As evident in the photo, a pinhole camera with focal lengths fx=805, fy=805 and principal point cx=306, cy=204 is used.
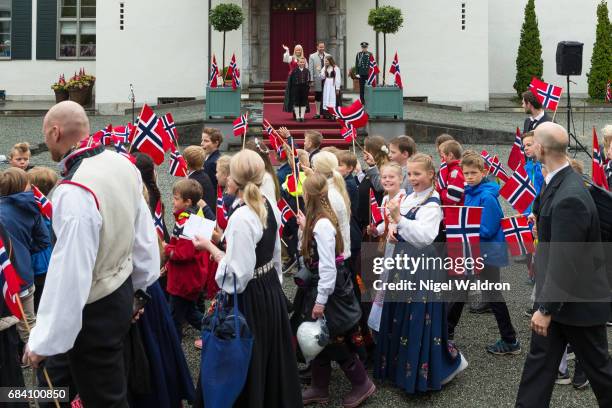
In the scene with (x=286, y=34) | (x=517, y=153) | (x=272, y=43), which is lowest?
(x=517, y=153)

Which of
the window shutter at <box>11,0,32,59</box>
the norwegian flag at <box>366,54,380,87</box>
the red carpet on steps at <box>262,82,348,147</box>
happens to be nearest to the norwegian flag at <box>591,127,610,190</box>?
the red carpet on steps at <box>262,82,348,147</box>

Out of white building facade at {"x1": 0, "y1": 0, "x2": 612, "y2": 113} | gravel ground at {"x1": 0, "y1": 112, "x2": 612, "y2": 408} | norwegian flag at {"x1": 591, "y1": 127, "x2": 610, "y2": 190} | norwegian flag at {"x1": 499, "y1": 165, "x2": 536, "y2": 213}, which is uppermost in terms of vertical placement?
white building facade at {"x1": 0, "y1": 0, "x2": 612, "y2": 113}

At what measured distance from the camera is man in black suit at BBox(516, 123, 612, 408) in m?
4.53

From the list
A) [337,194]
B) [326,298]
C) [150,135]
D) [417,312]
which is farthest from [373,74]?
[326,298]

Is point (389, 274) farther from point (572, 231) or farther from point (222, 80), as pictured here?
point (222, 80)

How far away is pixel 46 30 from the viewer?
88.5 ft

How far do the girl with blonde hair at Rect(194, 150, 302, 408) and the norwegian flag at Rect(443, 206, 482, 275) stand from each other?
1621 mm

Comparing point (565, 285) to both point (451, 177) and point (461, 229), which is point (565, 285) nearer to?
point (461, 229)

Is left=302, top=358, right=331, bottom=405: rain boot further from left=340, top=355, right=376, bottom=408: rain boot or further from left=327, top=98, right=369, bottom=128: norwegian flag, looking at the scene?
left=327, top=98, right=369, bottom=128: norwegian flag

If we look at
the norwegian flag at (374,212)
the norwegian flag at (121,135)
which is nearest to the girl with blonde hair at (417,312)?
the norwegian flag at (374,212)

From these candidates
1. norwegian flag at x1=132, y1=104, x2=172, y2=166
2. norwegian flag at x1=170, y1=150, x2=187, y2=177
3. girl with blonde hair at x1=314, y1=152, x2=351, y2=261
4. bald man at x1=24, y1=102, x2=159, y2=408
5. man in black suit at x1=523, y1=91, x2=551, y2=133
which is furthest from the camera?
man in black suit at x1=523, y1=91, x2=551, y2=133

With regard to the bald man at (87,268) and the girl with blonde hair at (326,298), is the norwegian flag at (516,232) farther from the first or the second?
the bald man at (87,268)

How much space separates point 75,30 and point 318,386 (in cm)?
2422

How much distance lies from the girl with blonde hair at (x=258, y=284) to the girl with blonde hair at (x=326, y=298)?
1.47 ft
